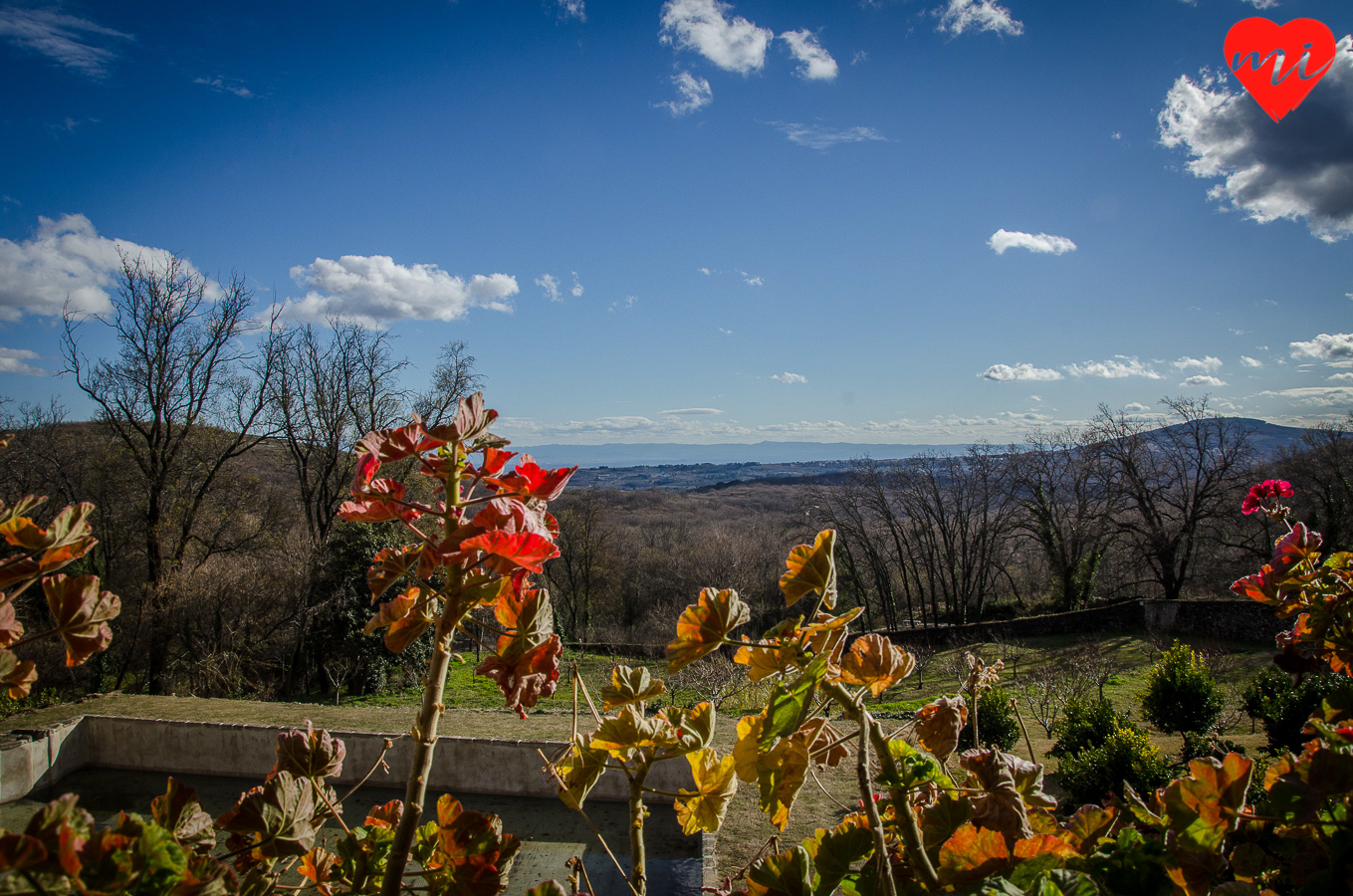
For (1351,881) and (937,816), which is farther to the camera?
Result: (937,816)

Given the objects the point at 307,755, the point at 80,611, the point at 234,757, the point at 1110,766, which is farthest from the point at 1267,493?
the point at 234,757

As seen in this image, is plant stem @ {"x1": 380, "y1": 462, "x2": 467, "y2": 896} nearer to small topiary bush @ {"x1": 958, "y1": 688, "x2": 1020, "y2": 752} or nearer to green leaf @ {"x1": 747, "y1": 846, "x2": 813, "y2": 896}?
green leaf @ {"x1": 747, "y1": 846, "x2": 813, "y2": 896}

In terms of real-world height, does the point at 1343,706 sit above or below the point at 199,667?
above

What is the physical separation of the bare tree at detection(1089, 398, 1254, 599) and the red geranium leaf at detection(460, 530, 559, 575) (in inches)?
1059

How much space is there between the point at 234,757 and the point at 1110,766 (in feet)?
34.2

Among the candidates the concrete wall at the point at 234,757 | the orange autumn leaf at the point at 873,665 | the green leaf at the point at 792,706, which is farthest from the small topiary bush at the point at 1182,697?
the green leaf at the point at 792,706

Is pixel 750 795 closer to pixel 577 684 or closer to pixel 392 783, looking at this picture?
pixel 392 783

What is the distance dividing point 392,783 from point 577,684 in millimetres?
9025

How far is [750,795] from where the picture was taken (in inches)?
→ 285

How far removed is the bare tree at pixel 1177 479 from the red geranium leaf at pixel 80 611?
27191 mm

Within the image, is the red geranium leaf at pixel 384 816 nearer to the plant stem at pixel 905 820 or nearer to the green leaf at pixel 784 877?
the green leaf at pixel 784 877

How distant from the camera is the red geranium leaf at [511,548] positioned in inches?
28.7

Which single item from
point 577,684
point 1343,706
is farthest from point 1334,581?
point 577,684

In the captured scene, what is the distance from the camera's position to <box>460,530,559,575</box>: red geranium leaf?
73cm
